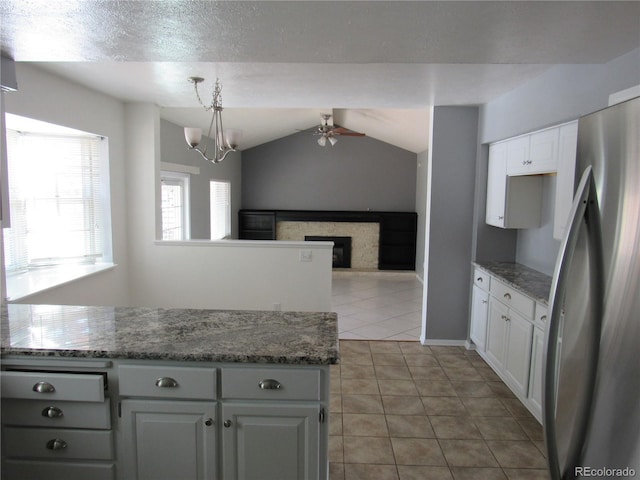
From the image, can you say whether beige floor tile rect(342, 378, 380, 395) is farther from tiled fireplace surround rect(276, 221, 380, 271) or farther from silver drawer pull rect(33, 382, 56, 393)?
tiled fireplace surround rect(276, 221, 380, 271)

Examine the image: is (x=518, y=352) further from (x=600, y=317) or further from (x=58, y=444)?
(x=58, y=444)

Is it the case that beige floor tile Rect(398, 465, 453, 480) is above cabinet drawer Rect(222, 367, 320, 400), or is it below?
below

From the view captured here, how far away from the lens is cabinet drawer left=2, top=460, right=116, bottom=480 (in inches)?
65.0

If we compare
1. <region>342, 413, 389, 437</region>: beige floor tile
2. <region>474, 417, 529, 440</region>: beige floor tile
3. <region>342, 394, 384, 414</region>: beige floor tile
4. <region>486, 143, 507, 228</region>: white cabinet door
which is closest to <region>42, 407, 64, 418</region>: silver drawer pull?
<region>342, 413, 389, 437</region>: beige floor tile

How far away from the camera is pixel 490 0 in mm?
1394

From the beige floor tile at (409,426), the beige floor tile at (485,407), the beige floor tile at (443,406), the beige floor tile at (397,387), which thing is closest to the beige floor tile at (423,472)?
the beige floor tile at (409,426)

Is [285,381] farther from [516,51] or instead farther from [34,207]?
[34,207]

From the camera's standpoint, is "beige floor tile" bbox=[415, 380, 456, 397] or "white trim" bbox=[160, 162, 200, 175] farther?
"white trim" bbox=[160, 162, 200, 175]

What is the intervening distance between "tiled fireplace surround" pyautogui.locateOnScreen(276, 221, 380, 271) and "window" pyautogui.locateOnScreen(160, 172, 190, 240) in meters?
3.02

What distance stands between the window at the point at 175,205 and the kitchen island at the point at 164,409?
3.72 metres

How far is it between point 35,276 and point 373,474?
265 centimetres

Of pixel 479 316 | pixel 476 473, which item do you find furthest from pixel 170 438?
pixel 479 316

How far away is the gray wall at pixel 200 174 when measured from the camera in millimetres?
5336

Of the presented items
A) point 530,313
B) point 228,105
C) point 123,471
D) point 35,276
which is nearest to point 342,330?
point 530,313
